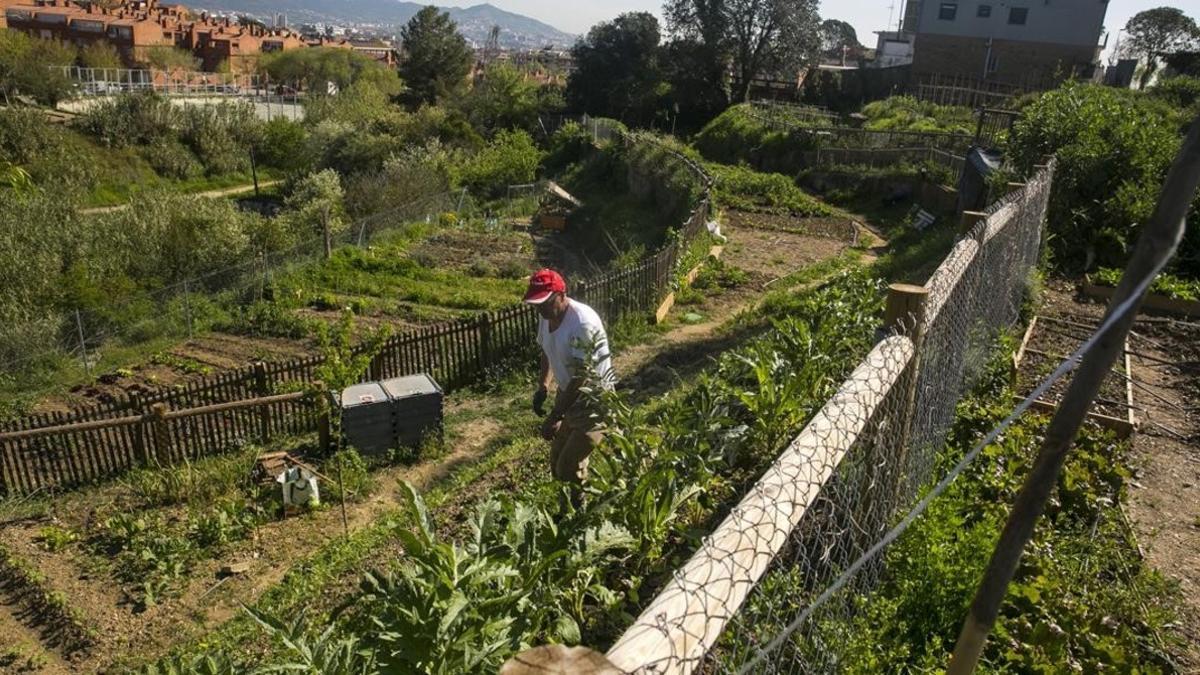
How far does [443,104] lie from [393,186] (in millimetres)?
19736

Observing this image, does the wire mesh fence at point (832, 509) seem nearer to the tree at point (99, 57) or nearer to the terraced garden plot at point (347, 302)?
the terraced garden plot at point (347, 302)

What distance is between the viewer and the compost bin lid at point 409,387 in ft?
29.7

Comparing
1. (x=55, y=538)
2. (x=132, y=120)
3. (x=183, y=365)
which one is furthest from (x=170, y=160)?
(x=55, y=538)

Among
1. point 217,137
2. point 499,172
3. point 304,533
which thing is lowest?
point 304,533

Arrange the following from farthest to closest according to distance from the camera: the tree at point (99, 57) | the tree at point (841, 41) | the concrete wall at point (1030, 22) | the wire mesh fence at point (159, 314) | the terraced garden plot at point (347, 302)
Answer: the tree at point (841, 41) < the tree at point (99, 57) < the concrete wall at point (1030, 22) < the wire mesh fence at point (159, 314) < the terraced garden plot at point (347, 302)

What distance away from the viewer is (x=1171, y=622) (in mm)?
3373

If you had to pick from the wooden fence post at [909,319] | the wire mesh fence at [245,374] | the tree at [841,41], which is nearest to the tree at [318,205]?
the wire mesh fence at [245,374]

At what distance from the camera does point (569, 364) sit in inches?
191

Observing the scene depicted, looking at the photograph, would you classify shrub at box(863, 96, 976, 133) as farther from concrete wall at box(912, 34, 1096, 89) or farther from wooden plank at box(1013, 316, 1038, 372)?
wooden plank at box(1013, 316, 1038, 372)

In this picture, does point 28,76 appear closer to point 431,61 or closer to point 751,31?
→ point 431,61

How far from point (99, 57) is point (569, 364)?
6950cm

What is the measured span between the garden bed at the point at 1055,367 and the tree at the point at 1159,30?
5369cm

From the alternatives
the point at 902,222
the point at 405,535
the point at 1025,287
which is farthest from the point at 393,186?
the point at 405,535

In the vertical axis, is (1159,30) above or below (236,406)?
above
